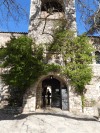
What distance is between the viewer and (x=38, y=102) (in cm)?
761

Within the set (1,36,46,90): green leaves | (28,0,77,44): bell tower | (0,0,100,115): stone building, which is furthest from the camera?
(28,0,77,44): bell tower

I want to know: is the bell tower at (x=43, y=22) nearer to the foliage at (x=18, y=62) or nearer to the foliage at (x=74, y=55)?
the foliage at (x=74, y=55)

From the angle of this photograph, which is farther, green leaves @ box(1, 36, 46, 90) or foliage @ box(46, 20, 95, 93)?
foliage @ box(46, 20, 95, 93)

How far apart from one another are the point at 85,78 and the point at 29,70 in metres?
3.96

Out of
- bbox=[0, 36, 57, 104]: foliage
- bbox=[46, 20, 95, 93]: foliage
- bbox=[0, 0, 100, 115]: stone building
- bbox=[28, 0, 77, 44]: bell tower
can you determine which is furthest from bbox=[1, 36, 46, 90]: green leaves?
bbox=[46, 20, 95, 93]: foliage

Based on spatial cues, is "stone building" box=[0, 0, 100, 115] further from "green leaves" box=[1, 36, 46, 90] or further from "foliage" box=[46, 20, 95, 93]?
"green leaves" box=[1, 36, 46, 90]

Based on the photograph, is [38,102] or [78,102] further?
[38,102]

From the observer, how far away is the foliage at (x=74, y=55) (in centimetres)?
676

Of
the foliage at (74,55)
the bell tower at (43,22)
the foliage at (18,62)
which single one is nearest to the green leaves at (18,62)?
the foliage at (18,62)

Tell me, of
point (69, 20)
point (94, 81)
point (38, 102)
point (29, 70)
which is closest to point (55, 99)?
point (38, 102)

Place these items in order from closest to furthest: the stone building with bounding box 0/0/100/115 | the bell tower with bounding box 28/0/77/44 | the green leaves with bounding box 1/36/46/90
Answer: the green leaves with bounding box 1/36/46/90 < the stone building with bounding box 0/0/100/115 < the bell tower with bounding box 28/0/77/44

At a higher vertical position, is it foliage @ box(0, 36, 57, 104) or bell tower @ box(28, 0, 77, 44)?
bell tower @ box(28, 0, 77, 44)

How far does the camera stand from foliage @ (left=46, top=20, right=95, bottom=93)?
22.2ft

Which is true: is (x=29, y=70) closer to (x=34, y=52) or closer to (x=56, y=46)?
(x=34, y=52)
